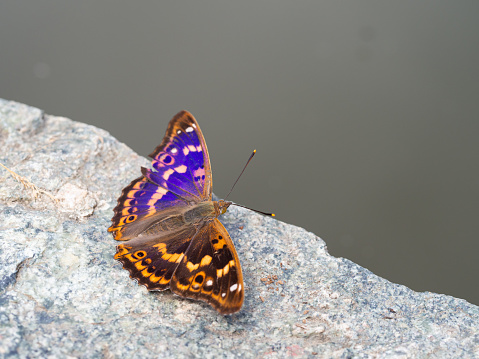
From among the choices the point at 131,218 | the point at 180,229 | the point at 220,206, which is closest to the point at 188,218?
Result: the point at 180,229

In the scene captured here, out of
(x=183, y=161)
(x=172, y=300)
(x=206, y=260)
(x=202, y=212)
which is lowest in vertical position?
(x=172, y=300)

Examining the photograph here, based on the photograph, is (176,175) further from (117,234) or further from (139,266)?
(139,266)

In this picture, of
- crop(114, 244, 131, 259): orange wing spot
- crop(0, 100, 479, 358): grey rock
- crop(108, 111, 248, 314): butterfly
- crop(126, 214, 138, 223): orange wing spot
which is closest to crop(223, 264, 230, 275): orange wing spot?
crop(108, 111, 248, 314): butterfly

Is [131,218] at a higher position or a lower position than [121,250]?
higher

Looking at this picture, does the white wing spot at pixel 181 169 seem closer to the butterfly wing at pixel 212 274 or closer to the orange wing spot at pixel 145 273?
the butterfly wing at pixel 212 274

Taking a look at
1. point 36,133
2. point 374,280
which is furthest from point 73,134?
point 374,280

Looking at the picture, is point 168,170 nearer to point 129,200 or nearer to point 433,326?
point 129,200

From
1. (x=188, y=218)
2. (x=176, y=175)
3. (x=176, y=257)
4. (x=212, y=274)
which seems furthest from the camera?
(x=176, y=175)

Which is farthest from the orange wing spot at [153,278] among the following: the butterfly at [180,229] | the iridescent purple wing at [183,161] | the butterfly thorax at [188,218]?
the iridescent purple wing at [183,161]
